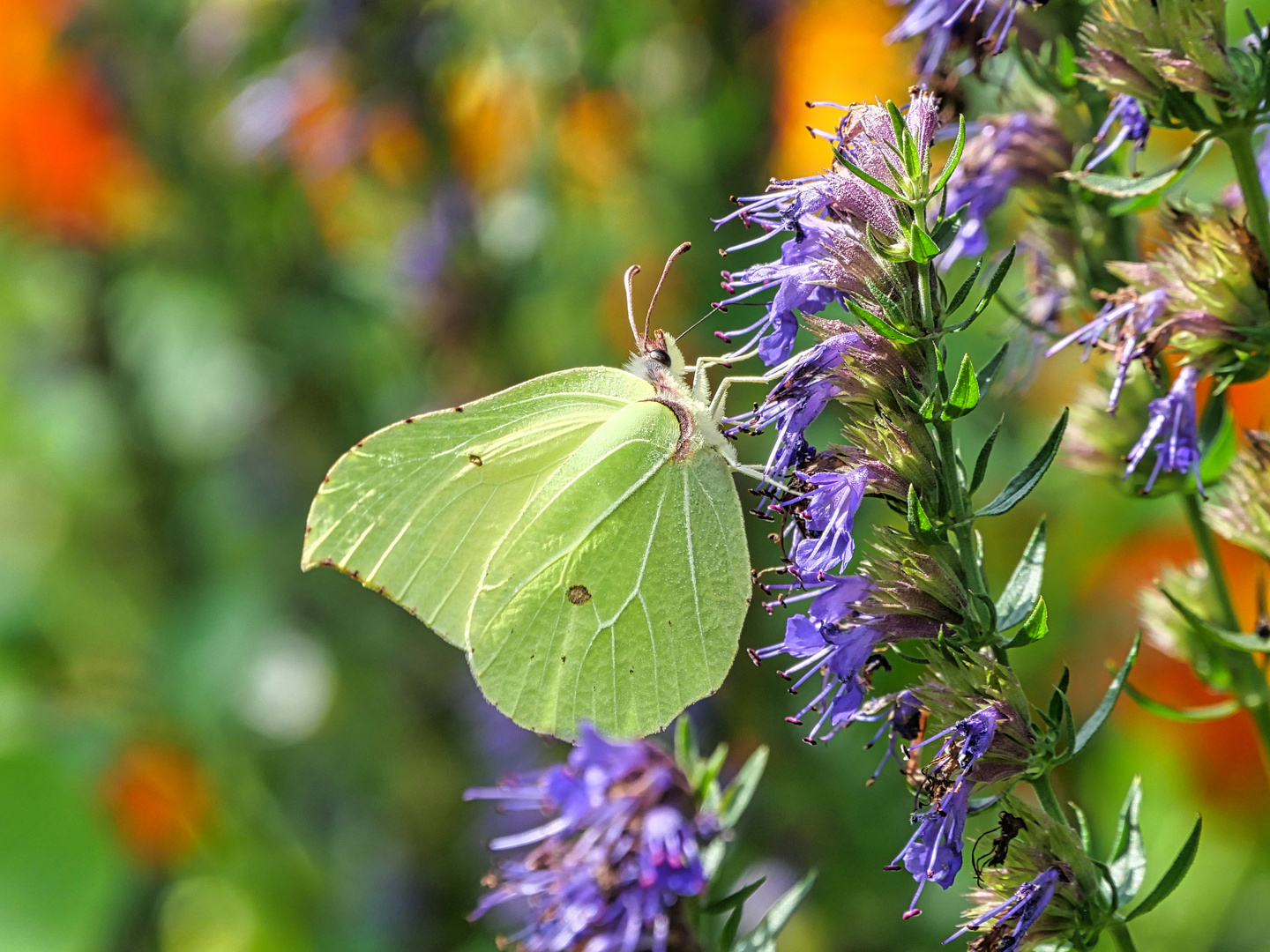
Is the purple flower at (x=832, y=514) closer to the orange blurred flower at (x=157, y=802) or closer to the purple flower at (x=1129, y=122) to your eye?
the purple flower at (x=1129, y=122)

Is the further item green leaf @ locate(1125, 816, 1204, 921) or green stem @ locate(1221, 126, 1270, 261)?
green stem @ locate(1221, 126, 1270, 261)

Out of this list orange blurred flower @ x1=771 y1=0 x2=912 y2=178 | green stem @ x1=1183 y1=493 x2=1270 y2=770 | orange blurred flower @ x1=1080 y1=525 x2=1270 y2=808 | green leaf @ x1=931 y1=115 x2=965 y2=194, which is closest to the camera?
green leaf @ x1=931 y1=115 x2=965 y2=194

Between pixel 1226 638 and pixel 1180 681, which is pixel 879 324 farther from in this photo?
pixel 1180 681

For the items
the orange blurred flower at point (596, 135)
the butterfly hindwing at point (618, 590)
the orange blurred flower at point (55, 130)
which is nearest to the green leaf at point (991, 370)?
the butterfly hindwing at point (618, 590)

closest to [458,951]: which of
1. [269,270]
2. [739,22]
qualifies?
[269,270]

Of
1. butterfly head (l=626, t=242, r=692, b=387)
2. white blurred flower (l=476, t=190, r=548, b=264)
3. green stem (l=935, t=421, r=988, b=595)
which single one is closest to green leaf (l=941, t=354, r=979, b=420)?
green stem (l=935, t=421, r=988, b=595)

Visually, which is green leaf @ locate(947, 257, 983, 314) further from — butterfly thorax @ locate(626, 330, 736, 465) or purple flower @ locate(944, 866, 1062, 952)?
butterfly thorax @ locate(626, 330, 736, 465)

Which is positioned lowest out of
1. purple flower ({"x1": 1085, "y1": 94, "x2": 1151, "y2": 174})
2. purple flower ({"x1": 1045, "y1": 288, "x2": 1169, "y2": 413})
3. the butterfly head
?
the butterfly head
